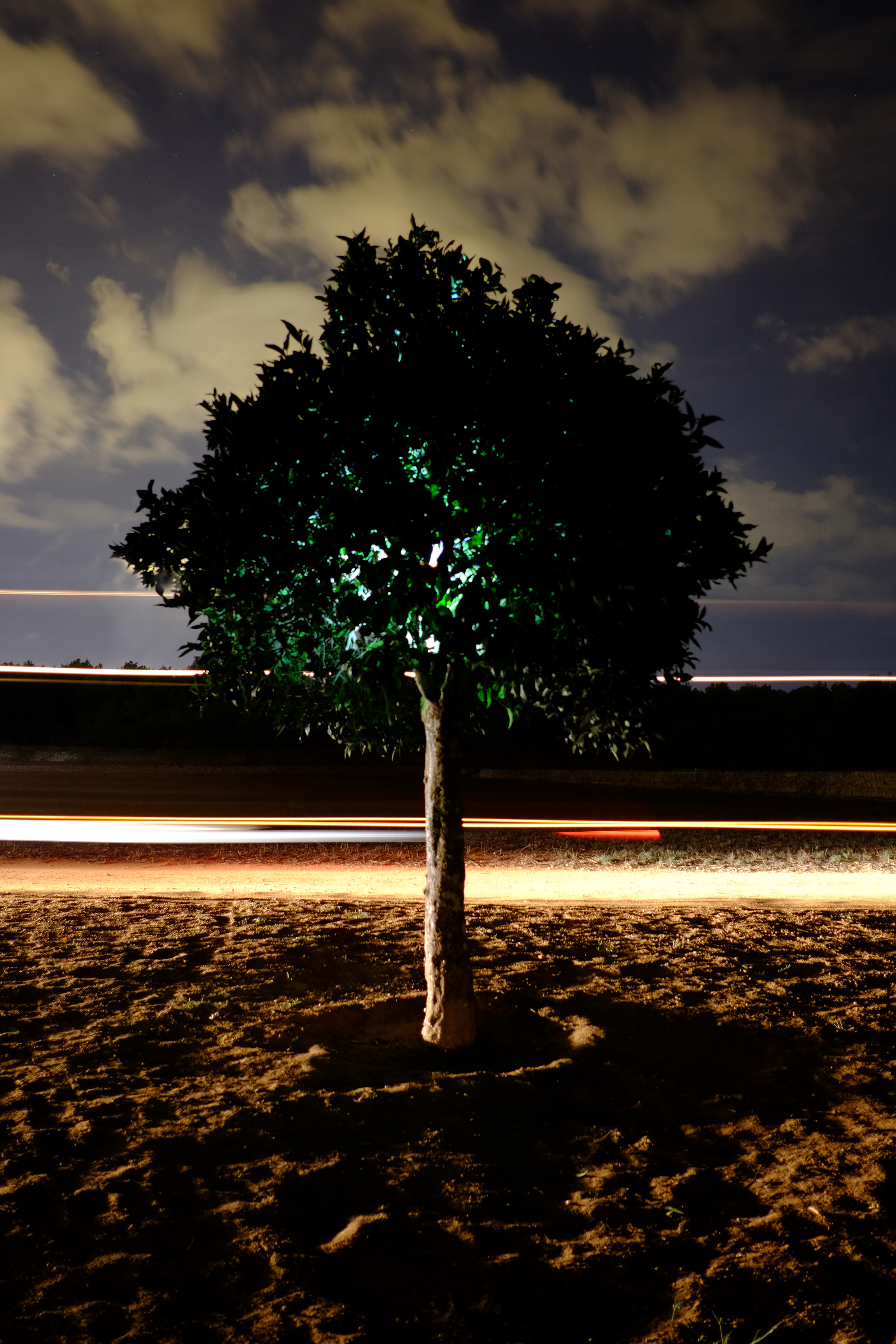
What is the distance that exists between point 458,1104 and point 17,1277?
2451 mm

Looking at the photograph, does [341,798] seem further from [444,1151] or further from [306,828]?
[444,1151]

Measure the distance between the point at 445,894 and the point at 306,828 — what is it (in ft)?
46.7

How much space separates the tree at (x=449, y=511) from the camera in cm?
Answer: 466

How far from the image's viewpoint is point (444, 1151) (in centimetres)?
449

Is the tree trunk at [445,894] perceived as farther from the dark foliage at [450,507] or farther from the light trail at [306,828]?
the light trail at [306,828]

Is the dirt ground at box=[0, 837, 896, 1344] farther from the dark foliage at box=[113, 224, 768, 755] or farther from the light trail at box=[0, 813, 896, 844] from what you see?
the light trail at box=[0, 813, 896, 844]

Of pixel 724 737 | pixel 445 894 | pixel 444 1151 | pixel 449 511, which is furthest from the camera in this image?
pixel 724 737

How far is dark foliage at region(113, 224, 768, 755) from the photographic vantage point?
4.66m

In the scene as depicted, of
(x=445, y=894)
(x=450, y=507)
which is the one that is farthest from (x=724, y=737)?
(x=450, y=507)

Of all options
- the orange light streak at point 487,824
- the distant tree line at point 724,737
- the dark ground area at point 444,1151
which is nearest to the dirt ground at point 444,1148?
the dark ground area at point 444,1151

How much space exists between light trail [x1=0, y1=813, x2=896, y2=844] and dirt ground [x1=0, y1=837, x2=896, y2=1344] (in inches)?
383

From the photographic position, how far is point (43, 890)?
11484mm

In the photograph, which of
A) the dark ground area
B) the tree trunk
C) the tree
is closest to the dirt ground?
the dark ground area

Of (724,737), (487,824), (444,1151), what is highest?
(724,737)
